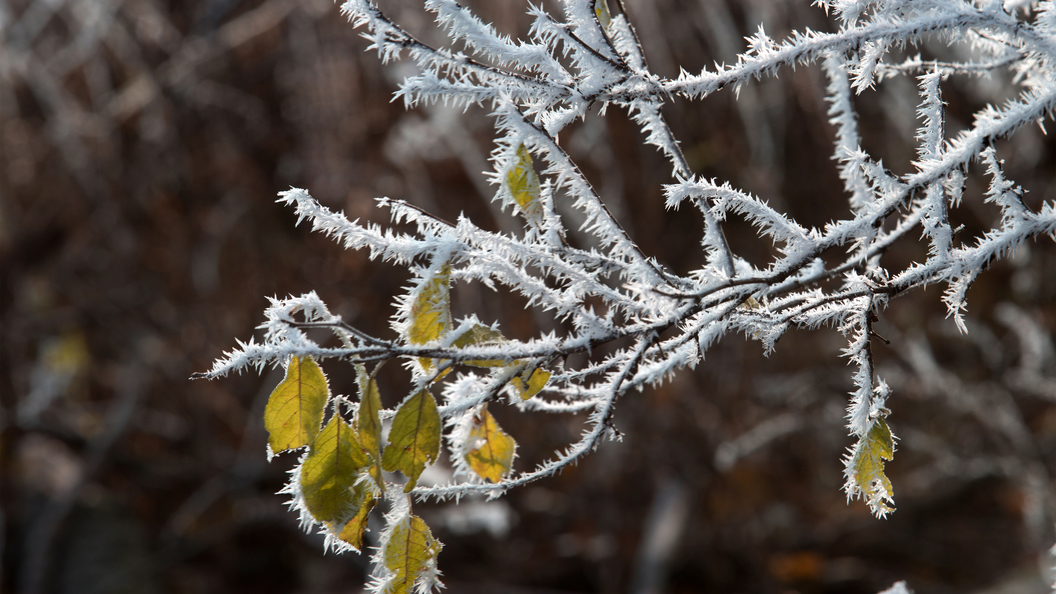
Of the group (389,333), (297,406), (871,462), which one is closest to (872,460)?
(871,462)

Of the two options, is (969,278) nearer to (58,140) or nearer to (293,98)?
(293,98)

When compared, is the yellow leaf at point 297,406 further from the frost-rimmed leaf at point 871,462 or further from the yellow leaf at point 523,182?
the frost-rimmed leaf at point 871,462

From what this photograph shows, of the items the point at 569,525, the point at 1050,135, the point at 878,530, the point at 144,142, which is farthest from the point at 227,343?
the point at 1050,135

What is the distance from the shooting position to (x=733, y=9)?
98.0 inches

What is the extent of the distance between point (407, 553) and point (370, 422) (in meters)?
0.15

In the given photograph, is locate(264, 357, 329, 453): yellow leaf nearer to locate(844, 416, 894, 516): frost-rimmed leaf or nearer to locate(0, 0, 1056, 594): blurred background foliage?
locate(844, 416, 894, 516): frost-rimmed leaf

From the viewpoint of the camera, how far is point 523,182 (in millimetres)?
668

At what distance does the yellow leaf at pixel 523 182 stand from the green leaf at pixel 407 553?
346mm

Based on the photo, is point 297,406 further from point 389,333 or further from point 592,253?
point 389,333

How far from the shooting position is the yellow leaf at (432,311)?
65 centimetres

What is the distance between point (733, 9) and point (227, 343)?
2.54 m

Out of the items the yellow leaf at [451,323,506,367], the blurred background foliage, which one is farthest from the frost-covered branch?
the blurred background foliage

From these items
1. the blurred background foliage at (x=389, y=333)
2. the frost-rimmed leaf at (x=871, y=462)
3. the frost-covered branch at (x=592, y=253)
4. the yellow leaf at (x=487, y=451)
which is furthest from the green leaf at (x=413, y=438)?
the blurred background foliage at (x=389, y=333)

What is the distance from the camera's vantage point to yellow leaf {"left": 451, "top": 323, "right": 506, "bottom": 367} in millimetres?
659
